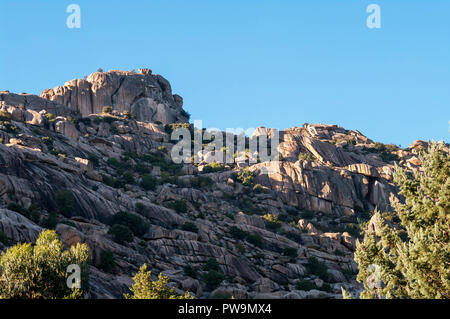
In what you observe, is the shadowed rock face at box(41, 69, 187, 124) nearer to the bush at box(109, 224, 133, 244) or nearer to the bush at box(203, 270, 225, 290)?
the bush at box(109, 224, 133, 244)

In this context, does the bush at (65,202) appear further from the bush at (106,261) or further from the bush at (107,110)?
the bush at (107,110)

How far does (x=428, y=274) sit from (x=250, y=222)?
198 ft

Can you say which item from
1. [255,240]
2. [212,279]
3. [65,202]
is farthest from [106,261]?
[255,240]

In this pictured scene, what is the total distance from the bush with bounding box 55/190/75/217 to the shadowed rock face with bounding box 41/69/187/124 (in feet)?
254

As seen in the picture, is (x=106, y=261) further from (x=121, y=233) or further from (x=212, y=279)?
(x=212, y=279)

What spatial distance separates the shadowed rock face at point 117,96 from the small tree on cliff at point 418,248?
384 ft

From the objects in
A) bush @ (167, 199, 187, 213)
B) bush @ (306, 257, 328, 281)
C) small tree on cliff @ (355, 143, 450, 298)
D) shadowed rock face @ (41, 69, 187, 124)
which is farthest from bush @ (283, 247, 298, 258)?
shadowed rock face @ (41, 69, 187, 124)

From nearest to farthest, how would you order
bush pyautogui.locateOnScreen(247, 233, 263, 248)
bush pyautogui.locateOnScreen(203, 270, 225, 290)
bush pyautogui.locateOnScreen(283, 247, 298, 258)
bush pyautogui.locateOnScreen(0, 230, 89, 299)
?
bush pyautogui.locateOnScreen(0, 230, 89, 299) → bush pyautogui.locateOnScreen(203, 270, 225, 290) → bush pyautogui.locateOnScreen(283, 247, 298, 258) → bush pyautogui.locateOnScreen(247, 233, 263, 248)

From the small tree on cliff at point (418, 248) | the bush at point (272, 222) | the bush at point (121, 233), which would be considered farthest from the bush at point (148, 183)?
the small tree on cliff at point (418, 248)

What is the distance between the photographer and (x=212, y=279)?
59125 millimetres

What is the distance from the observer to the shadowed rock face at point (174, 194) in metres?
58.4

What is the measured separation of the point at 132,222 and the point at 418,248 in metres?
46.6

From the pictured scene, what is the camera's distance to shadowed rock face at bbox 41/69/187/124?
139 meters

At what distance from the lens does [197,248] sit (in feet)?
218
